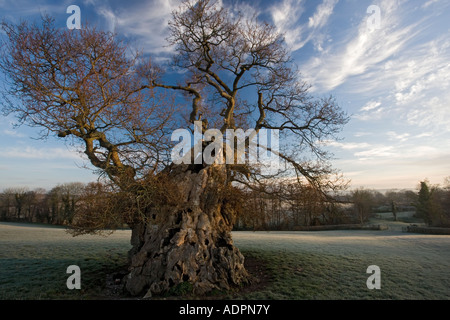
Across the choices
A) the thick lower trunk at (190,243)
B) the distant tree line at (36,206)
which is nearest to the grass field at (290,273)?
the thick lower trunk at (190,243)

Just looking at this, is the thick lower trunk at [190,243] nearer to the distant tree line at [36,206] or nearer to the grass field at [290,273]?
the grass field at [290,273]

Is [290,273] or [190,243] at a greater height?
[190,243]

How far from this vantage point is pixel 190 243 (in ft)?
32.0

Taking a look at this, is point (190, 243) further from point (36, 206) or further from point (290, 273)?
point (36, 206)

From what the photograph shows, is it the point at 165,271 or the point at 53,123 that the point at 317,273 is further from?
the point at 53,123

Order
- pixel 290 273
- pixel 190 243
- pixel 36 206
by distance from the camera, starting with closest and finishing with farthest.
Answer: pixel 190 243, pixel 290 273, pixel 36 206

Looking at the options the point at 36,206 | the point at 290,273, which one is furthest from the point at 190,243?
the point at 36,206

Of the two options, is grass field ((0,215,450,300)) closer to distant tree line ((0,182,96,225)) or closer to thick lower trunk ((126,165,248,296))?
thick lower trunk ((126,165,248,296))

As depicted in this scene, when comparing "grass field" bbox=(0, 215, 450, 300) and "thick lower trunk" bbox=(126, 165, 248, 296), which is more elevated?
"thick lower trunk" bbox=(126, 165, 248, 296)

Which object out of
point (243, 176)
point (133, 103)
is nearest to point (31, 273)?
point (133, 103)

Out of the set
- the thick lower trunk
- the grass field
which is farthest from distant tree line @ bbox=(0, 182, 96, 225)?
the thick lower trunk

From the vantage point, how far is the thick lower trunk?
901cm

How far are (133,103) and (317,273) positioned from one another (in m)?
10.4

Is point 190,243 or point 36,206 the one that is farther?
point 36,206
